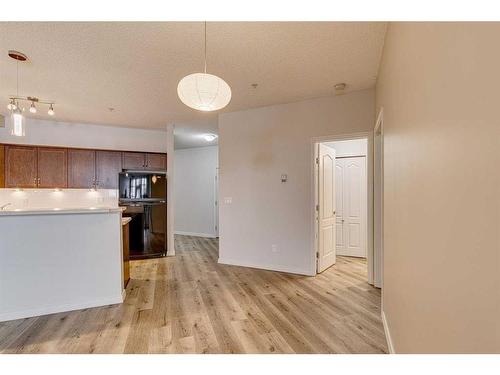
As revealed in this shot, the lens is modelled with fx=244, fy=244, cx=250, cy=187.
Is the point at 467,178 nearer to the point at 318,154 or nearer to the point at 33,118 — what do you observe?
the point at 318,154

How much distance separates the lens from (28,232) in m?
2.63

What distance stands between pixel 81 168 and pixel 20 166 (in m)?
0.96

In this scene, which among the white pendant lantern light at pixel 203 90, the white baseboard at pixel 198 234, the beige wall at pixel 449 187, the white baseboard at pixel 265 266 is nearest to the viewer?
the beige wall at pixel 449 187

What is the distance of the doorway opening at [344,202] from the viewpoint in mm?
4172

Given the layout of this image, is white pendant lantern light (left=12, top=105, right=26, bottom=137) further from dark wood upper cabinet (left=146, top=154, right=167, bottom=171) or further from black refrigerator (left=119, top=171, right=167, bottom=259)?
dark wood upper cabinet (left=146, top=154, right=167, bottom=171)

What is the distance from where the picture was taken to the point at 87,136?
17.4 ft

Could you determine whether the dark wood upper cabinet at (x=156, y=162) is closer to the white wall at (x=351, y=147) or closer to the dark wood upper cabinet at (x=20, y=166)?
the dark wood upper cabinet at (x=20, y=166)

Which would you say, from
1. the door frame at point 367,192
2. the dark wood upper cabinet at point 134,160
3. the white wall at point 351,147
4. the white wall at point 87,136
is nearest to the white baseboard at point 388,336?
the door frame at point 367,192

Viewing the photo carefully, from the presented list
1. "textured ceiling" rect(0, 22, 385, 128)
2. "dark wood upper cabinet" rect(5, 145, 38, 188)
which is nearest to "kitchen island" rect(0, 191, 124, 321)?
"textured ceiling" rect(0, 22, 385, 128)

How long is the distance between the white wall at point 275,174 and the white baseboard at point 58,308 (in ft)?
6.65

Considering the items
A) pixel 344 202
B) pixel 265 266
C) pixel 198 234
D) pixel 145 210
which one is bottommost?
pixel 198 234

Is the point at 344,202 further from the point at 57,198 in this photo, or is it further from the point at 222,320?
the point at 57,198

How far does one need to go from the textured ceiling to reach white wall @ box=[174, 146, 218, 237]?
11.6 ft

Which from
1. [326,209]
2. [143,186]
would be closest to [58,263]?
[143,186]
